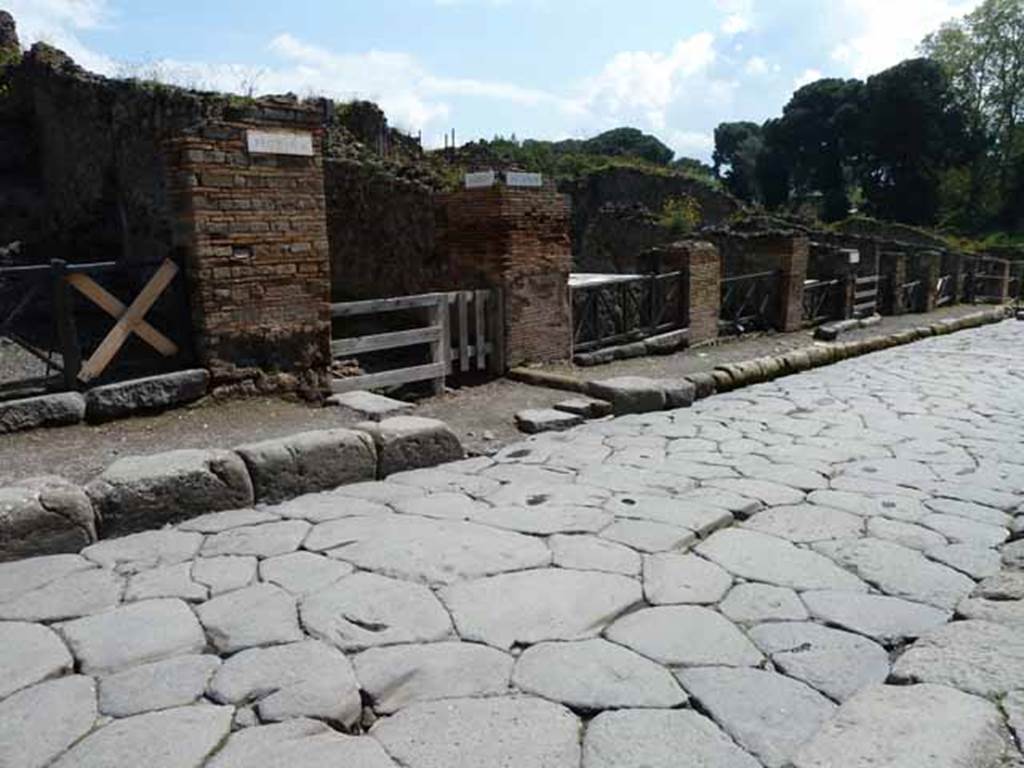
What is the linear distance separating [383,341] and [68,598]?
4.02 m

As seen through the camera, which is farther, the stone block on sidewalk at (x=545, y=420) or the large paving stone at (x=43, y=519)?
the stone block on sidewalk at (x=545, y=420)

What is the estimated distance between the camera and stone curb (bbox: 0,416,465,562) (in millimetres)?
3506

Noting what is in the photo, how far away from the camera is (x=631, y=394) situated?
6.83 metres

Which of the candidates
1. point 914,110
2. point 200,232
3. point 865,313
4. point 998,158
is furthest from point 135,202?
point 998,158

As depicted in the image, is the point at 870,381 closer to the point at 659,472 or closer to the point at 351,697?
the point at 659,472

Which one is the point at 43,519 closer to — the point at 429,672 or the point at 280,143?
the point at 429,672

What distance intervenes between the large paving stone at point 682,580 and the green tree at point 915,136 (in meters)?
40.6

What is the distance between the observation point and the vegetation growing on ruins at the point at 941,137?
38.3 meters

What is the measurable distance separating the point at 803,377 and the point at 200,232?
6684mm

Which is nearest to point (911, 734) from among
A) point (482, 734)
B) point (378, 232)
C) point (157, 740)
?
point (482, 734)

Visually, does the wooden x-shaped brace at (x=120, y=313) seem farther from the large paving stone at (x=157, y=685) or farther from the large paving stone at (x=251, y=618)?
the large paving stone at (x=157, y=685)

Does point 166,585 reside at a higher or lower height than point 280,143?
lower

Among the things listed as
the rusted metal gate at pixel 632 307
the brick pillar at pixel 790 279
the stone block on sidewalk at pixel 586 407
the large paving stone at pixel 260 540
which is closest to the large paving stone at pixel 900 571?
the large paving stone at pixel 260 540

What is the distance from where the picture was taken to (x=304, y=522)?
3947 millimetres
